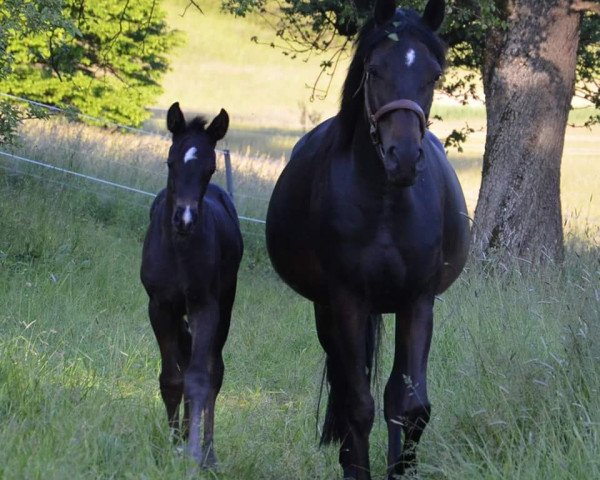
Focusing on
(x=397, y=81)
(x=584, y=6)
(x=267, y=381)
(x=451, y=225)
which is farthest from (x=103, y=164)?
(x=397, y=81)

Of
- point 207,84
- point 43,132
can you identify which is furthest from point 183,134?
point 207,84

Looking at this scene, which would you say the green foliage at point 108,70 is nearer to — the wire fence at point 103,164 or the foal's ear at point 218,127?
the wire fence at point 103,164

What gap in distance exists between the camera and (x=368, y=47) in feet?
15.6

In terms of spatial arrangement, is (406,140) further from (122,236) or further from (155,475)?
(122,236)

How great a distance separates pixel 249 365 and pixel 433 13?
380 centimetres

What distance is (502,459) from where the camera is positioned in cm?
445

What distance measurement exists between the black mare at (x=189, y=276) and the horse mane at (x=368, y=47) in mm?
858

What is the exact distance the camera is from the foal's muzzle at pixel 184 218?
5.29 m

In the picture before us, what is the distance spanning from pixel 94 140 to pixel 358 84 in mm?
12051

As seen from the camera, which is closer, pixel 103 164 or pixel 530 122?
pixel 530 122

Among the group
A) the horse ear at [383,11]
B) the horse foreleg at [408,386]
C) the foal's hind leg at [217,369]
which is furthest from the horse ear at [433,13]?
the foal's hind leg at [217,369]

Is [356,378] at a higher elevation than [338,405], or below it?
higher

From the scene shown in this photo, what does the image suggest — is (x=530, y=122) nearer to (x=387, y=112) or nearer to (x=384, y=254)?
(x=384, y=254)

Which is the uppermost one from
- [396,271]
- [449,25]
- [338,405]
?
[449,25]
